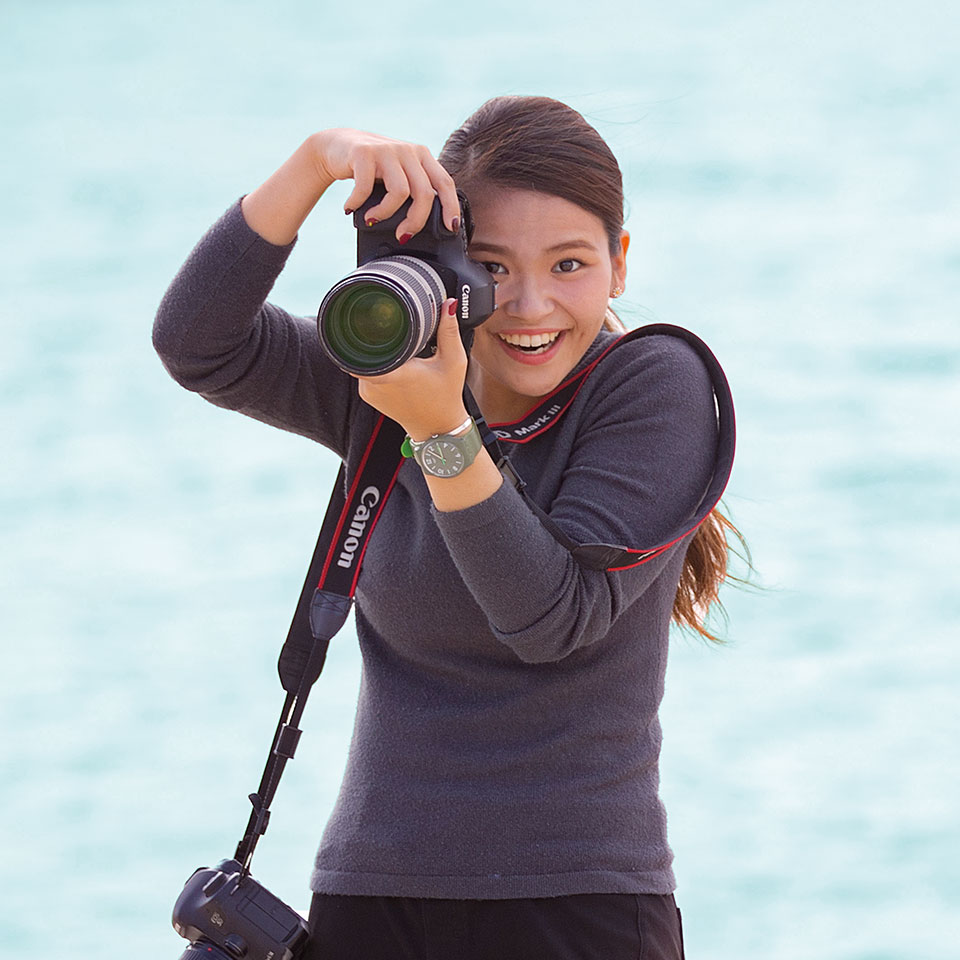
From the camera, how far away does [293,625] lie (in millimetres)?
1161

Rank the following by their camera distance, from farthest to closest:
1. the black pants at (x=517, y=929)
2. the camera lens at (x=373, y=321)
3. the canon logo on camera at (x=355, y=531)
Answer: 1. the canon logo on camera at (x=355, y=531)
2. the black pants at (x=517, y=929)
3. the camera lens at (x=373, y=321)

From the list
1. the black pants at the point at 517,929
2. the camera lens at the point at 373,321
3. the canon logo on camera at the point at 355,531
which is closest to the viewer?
the camera lens at the point at 373,321

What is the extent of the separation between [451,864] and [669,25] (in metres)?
6.05

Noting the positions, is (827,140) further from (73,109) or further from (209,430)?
(73,109)

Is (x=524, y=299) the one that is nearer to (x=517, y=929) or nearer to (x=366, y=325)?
(x=366, y=325)

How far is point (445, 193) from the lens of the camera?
1028 millimetres

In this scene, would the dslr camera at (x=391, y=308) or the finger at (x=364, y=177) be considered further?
the finger at (x=364, y=177)

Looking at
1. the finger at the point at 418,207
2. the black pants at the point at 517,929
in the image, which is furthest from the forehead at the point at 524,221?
the black pants at the point at 517,929

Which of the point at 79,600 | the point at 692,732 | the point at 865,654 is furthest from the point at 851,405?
the point at 79,600

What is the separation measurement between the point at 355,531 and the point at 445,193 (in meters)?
0.26

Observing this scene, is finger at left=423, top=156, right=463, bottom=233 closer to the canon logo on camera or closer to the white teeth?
the white teeth

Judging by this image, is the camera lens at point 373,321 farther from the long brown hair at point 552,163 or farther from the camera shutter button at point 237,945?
the camera shutter button at point 237,945

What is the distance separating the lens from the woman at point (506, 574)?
98cm

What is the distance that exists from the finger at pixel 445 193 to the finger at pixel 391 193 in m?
0.02
